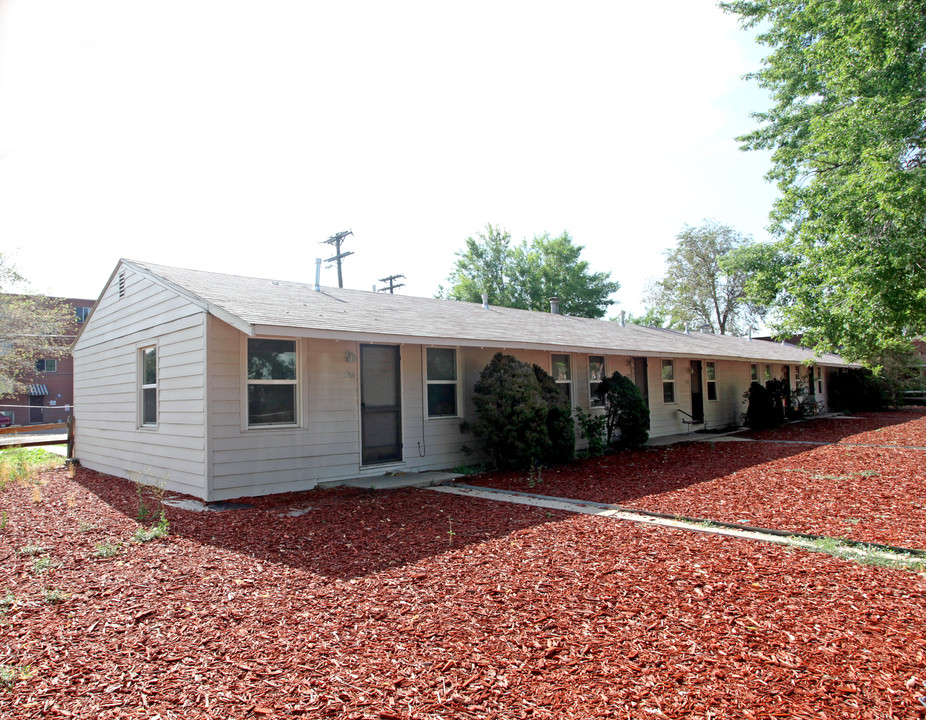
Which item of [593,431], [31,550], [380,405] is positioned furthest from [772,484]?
[31,550]

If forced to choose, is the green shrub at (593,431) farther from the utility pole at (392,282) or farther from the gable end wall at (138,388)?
the utility pole at (392,282)

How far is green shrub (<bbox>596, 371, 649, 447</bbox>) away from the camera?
1224cm

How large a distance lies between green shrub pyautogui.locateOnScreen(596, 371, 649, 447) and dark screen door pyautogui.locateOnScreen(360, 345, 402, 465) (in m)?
5.34

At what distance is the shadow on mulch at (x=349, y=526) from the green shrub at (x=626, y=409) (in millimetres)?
6018

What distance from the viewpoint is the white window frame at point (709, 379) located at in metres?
17.5

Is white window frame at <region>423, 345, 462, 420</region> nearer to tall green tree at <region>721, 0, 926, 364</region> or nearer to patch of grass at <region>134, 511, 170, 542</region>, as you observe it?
patch of grass at <region>134, 511, 170, 542</region>

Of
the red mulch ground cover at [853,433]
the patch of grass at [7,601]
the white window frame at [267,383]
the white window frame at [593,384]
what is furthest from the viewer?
the white window frame at [593,384]

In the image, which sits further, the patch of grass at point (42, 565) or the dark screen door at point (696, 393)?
the dark screen door at point (696, 393)

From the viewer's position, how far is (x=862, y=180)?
9.99m

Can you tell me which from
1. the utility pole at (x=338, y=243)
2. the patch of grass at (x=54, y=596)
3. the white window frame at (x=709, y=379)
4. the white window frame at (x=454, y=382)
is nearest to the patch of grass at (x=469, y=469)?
the white window frame at (x=454, y=382)

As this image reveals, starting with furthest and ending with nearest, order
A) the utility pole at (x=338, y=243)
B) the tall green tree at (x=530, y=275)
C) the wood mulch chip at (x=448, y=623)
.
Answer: the tall green tree at (x=530, y=275) < the utility pole at (x=338, y=243) < the wood mulch chip at (x=448, y=623)

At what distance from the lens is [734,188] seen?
1467cm

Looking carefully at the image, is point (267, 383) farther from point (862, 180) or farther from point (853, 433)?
point (853, 433)

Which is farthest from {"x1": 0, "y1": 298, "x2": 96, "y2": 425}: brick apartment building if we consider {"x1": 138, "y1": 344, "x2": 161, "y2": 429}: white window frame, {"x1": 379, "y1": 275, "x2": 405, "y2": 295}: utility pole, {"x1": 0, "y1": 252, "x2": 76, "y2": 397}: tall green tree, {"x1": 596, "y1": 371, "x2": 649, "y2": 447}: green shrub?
{"x1": 596, "y1": 371, "x2": 649, "y2": 447}: green shrub
